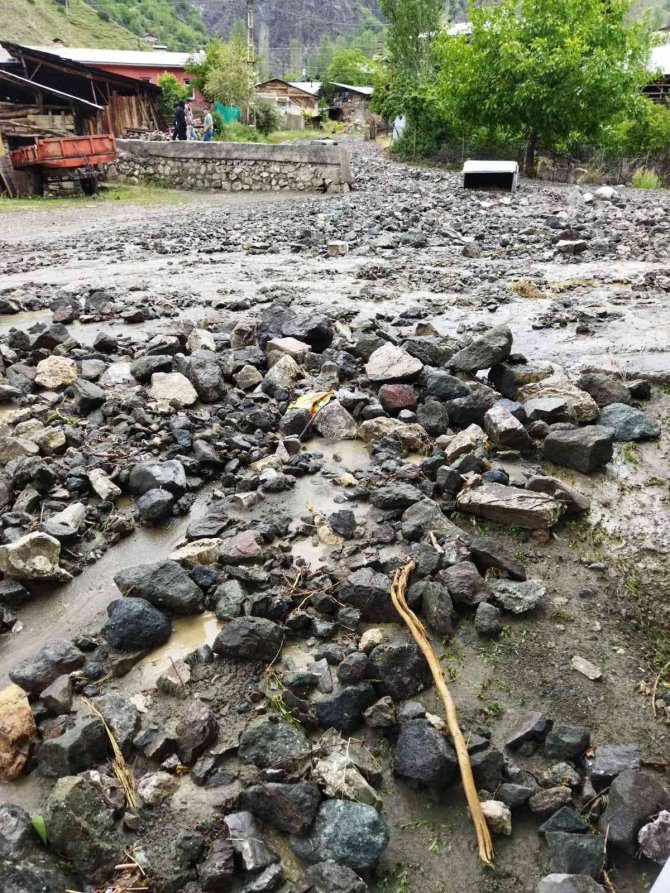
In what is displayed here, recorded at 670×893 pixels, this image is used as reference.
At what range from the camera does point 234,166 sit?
19.7 metres

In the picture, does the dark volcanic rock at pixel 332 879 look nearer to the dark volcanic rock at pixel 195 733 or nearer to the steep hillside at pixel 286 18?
the dark volcanic rock at pixel 195 733

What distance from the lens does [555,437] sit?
3531 millimetres

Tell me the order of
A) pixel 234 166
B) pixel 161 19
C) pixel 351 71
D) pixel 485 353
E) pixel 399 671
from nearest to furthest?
pixel 399 671, pixel 485 353, pixel 234 166, pixel 351 71, pixel 161 19

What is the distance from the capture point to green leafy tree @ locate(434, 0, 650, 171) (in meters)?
18.2

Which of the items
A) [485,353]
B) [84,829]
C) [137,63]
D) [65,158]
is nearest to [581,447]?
[485,353]

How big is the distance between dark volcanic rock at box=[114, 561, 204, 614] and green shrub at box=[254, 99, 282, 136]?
3304 centimetres

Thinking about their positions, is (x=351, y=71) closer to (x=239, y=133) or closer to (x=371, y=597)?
A: (x=239, y=133)

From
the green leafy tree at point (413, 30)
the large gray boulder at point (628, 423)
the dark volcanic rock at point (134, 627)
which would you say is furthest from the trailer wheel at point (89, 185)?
the green leafy tree at point (413, 30)

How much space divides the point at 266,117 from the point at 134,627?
3422cm

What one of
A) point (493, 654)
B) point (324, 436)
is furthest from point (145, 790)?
point (324, 436)

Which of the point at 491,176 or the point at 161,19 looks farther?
the point at 161,19

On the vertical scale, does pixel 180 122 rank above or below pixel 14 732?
above

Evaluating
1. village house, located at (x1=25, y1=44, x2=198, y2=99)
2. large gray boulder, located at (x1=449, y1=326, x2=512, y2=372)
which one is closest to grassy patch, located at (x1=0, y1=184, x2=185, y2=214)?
large gray boulder, located at (x1=449, y1=326, x2=512, y2=372)

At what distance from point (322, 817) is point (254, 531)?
4.54 ft
